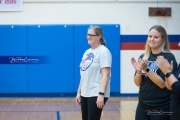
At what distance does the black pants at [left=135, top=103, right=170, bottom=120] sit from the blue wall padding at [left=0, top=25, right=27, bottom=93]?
5.92m

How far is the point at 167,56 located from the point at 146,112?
494 mm

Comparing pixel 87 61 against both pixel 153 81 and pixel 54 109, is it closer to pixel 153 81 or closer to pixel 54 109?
pixel 153 81

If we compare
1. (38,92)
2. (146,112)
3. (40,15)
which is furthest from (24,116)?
(146,112)

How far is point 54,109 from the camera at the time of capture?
6.92 m

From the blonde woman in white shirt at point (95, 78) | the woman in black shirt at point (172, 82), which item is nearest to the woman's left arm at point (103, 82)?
the blonde woman in white shirt at point (95, 78)

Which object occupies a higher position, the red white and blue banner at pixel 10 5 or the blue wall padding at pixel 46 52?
the red white and blue banner at pixel 10 5

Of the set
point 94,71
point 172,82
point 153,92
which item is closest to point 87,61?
point 94,71

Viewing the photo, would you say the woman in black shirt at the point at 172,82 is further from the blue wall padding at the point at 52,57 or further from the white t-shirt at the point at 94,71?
the blue wall padding at the point at 52,57

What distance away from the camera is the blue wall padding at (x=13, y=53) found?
8352 millimetres

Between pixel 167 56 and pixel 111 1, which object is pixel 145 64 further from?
pixel 111 1

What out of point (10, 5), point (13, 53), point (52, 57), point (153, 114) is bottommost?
point (153, 114)

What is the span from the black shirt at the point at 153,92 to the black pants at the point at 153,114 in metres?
0.03

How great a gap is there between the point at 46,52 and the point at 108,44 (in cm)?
156

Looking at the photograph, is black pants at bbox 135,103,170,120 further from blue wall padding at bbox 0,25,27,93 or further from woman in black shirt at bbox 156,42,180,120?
blue wall padding at bbox 0,25,27,93
